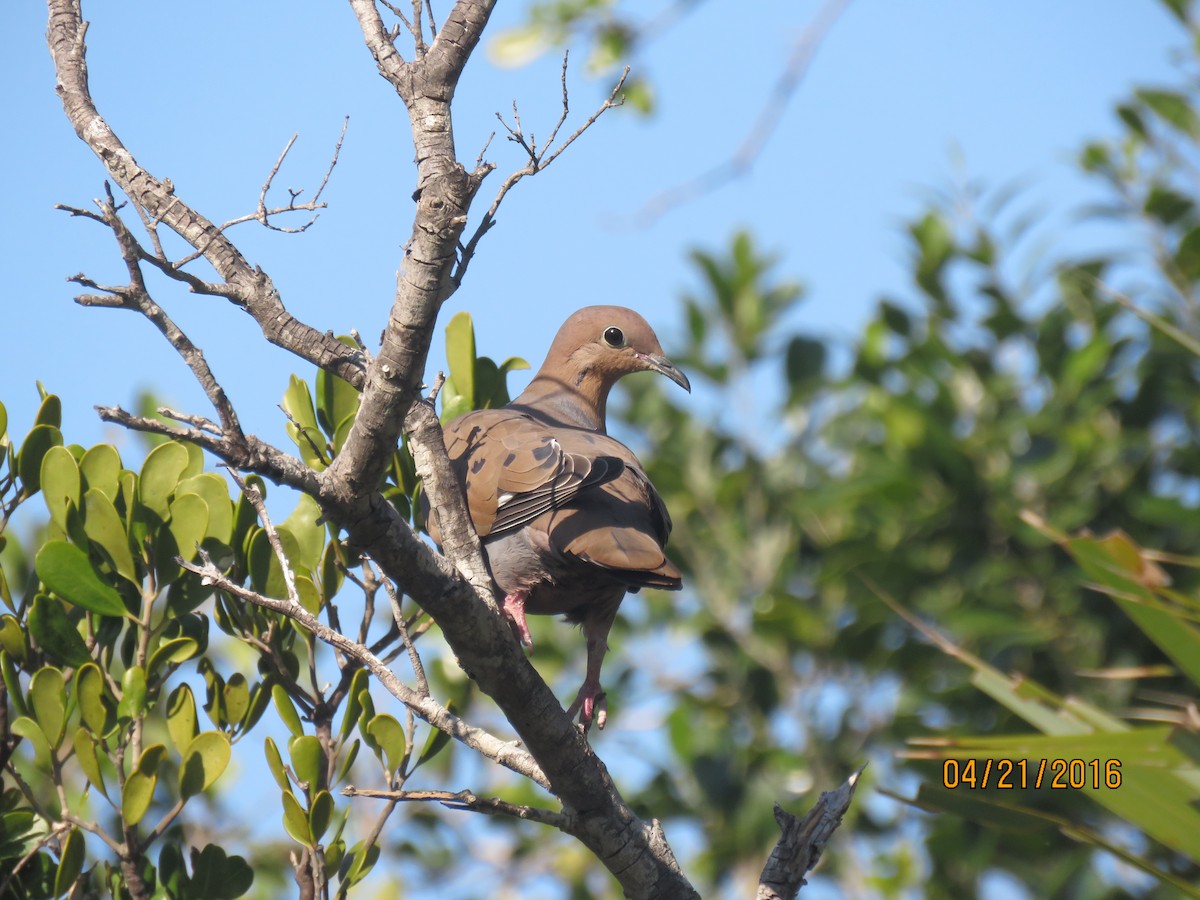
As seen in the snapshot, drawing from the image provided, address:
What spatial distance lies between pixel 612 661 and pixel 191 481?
152 inches

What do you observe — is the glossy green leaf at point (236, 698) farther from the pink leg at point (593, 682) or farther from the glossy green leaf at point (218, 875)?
the pink leg at point (593, 682)

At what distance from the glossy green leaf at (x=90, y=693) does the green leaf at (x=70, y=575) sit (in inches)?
6.4

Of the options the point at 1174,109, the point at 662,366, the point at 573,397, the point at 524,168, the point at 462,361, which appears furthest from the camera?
the point at 1174,109

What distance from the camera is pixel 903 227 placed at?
671cm

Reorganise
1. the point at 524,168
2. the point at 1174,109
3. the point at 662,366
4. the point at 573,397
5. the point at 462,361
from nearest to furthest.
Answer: the point at 524,168, the point at 462,361, the point at 573,397, the point at 662,366, the point at 1174,109

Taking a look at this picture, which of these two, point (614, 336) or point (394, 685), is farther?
point (614, 336)

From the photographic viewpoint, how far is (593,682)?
3695 mm

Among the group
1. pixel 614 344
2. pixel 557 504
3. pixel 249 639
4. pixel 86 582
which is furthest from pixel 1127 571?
pixel 614 344

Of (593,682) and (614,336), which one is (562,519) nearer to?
(593,682)

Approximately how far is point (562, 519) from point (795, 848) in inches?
43.1

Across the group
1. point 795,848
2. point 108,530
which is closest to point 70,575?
point 108,530

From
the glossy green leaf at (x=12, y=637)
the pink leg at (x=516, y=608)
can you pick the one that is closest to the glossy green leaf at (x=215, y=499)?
the glossy green leaf at (x=12, y=637)

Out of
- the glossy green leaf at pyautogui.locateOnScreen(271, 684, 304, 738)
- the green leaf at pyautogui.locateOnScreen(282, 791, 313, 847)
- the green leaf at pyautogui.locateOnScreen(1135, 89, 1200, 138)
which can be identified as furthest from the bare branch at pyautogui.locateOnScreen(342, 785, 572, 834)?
the green leaf at pyautogui.locateOnScreen(1135, 89, 1200, 138)

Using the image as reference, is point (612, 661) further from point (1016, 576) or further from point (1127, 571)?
point (1127, 571)
